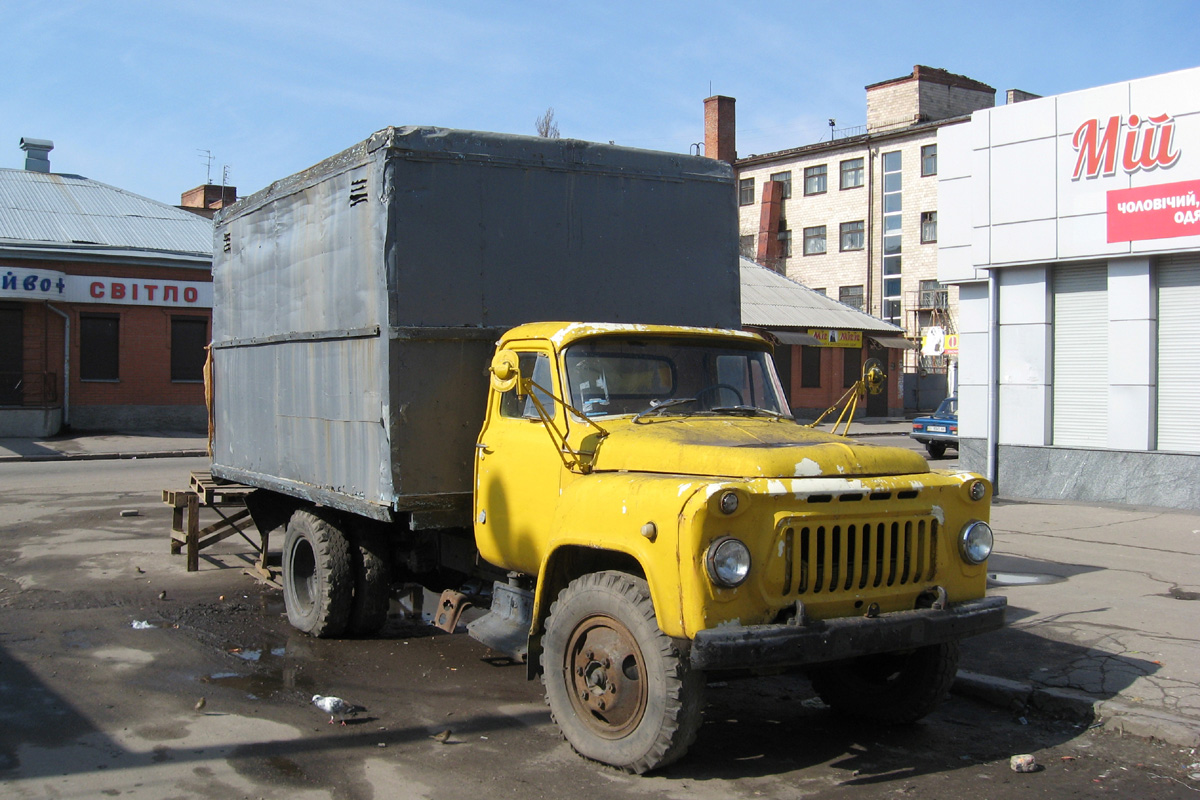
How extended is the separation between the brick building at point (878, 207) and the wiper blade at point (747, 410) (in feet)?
141

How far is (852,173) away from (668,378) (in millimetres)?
50344

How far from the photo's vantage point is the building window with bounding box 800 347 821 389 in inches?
1638

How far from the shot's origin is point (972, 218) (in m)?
16.0

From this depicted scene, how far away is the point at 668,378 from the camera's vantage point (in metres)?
6.00

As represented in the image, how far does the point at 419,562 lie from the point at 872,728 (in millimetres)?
3253

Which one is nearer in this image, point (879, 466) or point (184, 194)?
point (879, 466)

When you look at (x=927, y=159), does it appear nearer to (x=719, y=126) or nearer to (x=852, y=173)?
(x=852, y=173)

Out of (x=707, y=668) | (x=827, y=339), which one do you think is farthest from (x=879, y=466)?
(x=827, y=339)

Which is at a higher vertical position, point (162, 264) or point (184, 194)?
point (184, 194)

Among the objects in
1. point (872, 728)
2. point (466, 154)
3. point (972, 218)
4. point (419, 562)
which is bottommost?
point (872, 728)

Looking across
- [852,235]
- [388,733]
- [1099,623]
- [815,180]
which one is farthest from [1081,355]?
[815,180]

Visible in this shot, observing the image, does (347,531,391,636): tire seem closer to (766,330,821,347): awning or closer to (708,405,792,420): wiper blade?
(708,405,792,420): wiper blade

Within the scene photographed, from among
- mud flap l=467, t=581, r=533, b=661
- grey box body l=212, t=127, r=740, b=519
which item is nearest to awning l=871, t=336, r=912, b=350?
grey box body l=212, t=127, r=740, b=519

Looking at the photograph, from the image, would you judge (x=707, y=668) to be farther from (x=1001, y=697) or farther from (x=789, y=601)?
(x=1001, y=697)
